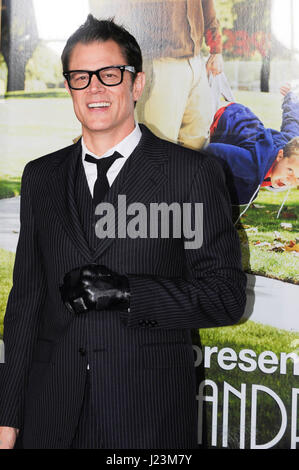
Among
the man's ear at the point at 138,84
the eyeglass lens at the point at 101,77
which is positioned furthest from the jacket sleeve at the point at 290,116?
the eyeglass lens at the point at 101,77

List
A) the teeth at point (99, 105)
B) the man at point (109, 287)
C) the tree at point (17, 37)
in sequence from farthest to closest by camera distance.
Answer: the tree at point (17, 37), the teeth at point (99, 105), the man at point (109, 287)

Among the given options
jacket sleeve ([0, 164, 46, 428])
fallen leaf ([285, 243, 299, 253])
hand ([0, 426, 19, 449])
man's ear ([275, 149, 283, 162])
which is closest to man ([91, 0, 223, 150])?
man's ear ([275, 149, 283, 162])

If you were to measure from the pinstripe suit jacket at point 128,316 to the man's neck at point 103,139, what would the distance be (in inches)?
2.4

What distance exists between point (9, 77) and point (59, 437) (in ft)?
6.51

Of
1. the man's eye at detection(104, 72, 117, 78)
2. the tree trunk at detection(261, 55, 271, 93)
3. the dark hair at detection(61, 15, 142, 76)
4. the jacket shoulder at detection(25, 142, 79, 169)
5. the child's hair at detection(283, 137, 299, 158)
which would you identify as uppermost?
the tree trunk at detection(261, 55, 271, 93)

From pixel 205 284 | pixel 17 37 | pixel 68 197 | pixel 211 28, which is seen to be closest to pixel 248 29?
pixel 211 28

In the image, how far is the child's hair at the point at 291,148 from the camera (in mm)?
2684

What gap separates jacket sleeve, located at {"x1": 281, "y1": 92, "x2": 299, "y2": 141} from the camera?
264 cm

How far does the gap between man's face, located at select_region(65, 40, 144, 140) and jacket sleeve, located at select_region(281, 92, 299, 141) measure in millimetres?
1176

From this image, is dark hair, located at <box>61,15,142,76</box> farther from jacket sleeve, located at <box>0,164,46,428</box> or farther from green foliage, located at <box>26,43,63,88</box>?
green foliage, located at <box>26,43,63,88</box>

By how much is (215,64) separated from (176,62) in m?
0.18

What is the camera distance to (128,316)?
4.81ft

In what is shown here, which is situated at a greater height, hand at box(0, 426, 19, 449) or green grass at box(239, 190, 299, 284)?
green grass at box(239, 190, 299, 284)

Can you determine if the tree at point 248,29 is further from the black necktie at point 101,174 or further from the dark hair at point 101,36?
the black necktie at point 101,174
